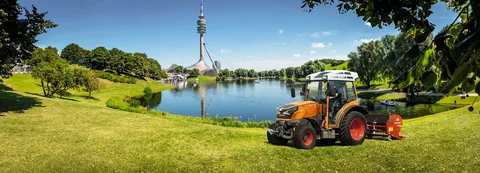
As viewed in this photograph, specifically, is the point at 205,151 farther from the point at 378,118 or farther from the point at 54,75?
the point at 54,75

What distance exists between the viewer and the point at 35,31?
715 inches

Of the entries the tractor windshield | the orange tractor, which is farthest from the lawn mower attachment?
the tractor windshield

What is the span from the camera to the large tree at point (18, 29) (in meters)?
16.9

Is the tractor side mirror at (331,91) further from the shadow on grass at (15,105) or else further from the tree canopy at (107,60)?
the tree canopy at (107,60)

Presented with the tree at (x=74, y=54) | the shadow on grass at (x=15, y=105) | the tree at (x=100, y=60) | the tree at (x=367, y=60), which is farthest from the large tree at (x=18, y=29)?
the tree at (x=74, y=54)

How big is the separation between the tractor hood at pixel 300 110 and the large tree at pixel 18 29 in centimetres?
1548

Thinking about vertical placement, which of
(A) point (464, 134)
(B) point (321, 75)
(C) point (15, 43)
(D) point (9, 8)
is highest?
(D) point (9, 8)

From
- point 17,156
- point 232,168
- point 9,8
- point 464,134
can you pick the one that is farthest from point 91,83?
point 464,134

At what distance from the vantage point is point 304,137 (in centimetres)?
1141

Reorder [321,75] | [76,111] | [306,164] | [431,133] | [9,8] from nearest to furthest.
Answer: [306,164] → [321,75] → [431,133] → [9,8] → [76,111]

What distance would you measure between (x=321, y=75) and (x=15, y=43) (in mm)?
17866

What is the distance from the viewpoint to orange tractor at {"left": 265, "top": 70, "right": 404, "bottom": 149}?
1145 cm

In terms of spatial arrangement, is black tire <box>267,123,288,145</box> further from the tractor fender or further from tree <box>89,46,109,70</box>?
tree <box>89,46,109,70</box>

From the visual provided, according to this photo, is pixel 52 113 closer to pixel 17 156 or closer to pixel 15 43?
pixel 15 43
